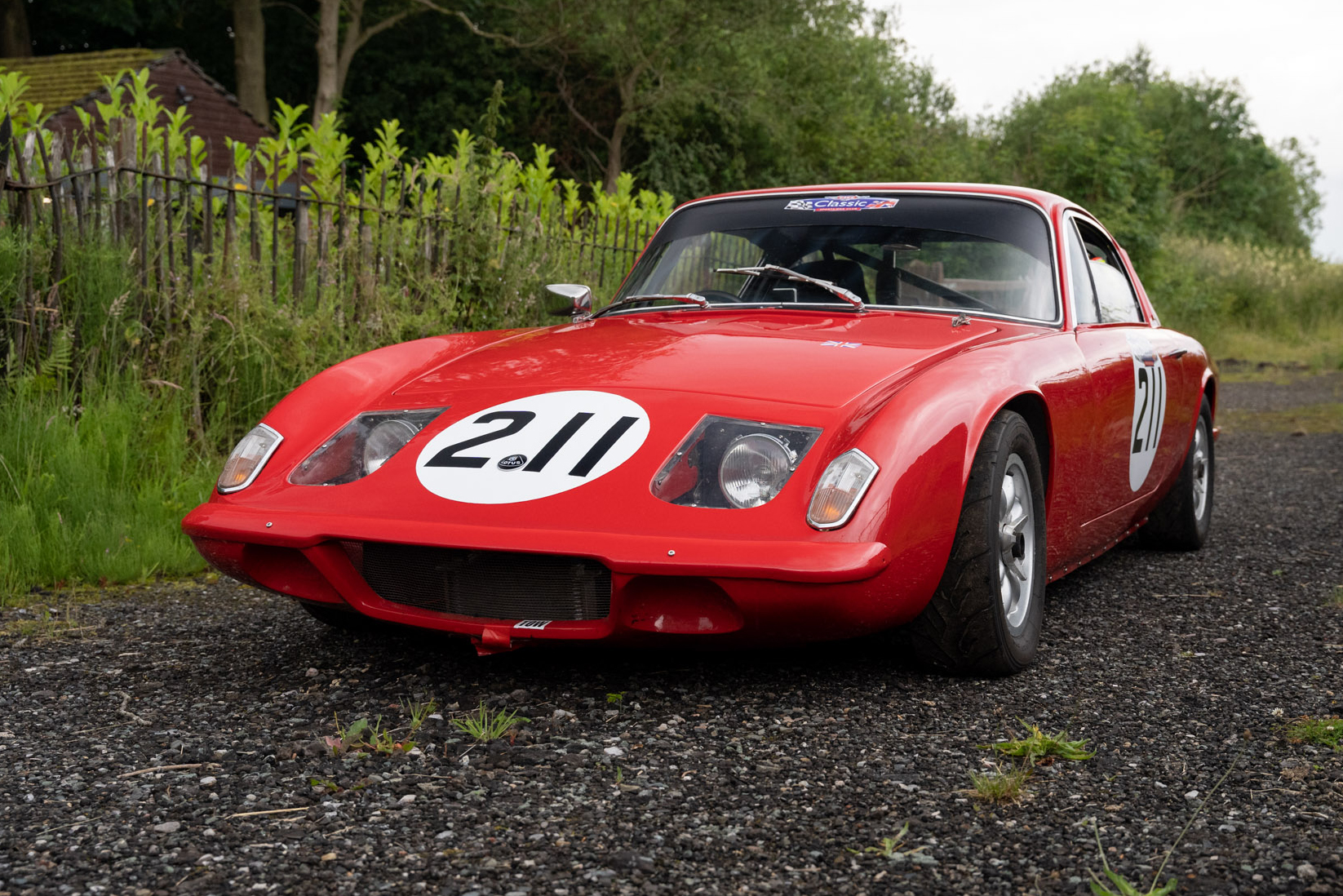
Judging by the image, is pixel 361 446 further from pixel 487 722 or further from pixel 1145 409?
pixel 1145 409

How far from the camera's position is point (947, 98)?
6231cm

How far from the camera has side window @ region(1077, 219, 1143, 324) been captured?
4.45 meters

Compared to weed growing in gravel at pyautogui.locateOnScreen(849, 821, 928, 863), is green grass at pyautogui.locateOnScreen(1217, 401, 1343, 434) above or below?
below

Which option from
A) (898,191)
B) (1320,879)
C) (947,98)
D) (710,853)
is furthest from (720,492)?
(947,98)

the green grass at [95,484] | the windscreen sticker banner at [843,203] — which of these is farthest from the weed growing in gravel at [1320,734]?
the green grass at [95,484]

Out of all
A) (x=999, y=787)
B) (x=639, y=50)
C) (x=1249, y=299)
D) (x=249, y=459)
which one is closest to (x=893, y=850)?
(x=999, y=787)

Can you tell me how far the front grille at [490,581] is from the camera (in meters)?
2.70

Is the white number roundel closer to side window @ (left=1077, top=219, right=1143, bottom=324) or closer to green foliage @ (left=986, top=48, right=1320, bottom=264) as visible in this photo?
side window @ (left=1077, top=219, right=1143, bottom=324)

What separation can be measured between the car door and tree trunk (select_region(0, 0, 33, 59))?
2888cm

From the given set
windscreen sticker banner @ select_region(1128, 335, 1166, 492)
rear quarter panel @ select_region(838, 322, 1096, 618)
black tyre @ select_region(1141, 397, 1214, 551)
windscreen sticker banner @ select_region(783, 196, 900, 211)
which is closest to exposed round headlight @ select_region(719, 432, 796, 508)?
rear quarter panel @ select_region(838, 322, 1096, 618)

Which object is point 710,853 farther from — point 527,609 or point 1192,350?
point 1192,350

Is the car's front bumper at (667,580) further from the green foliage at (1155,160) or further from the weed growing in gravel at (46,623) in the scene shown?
the green foliage at (1155,160)

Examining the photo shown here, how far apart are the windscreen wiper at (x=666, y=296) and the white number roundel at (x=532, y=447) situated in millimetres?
1072

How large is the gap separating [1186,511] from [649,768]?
351cm
